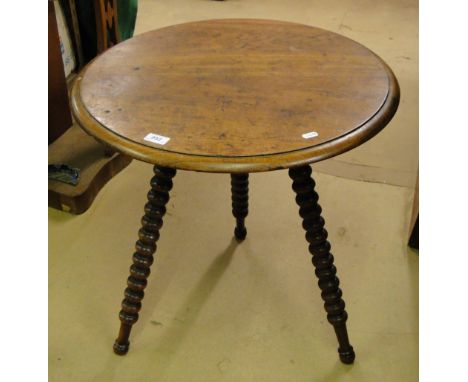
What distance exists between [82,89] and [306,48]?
0.50m

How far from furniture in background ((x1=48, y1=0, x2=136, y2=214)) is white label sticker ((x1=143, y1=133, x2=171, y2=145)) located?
0.79 metres

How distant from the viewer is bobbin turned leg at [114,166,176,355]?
1.05 m

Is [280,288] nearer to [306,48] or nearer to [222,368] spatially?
[222,368]

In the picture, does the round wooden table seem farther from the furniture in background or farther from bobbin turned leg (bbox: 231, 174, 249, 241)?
the furniture in background

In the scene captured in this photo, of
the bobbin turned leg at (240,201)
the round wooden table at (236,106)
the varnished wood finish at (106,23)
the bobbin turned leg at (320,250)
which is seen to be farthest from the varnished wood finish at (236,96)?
the varnished wood finish at (106,23)

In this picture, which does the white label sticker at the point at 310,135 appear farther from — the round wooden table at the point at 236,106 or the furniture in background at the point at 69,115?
the furniture in background at the point at 69,115

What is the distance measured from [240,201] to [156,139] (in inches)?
23.0

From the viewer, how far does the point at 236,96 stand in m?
1.02

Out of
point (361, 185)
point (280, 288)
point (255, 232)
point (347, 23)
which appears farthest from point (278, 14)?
point (280, 288)

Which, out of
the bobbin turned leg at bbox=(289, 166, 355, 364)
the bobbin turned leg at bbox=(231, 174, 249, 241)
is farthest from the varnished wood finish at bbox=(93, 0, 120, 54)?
the bobbin turned leg at bbox=(289, 166, 355, 364)

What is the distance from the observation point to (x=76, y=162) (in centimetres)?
175

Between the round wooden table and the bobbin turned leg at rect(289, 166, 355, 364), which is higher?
the round wooden table

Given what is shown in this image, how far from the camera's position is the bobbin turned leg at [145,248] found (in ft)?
3.44

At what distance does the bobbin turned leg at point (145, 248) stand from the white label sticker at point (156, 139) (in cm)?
13
